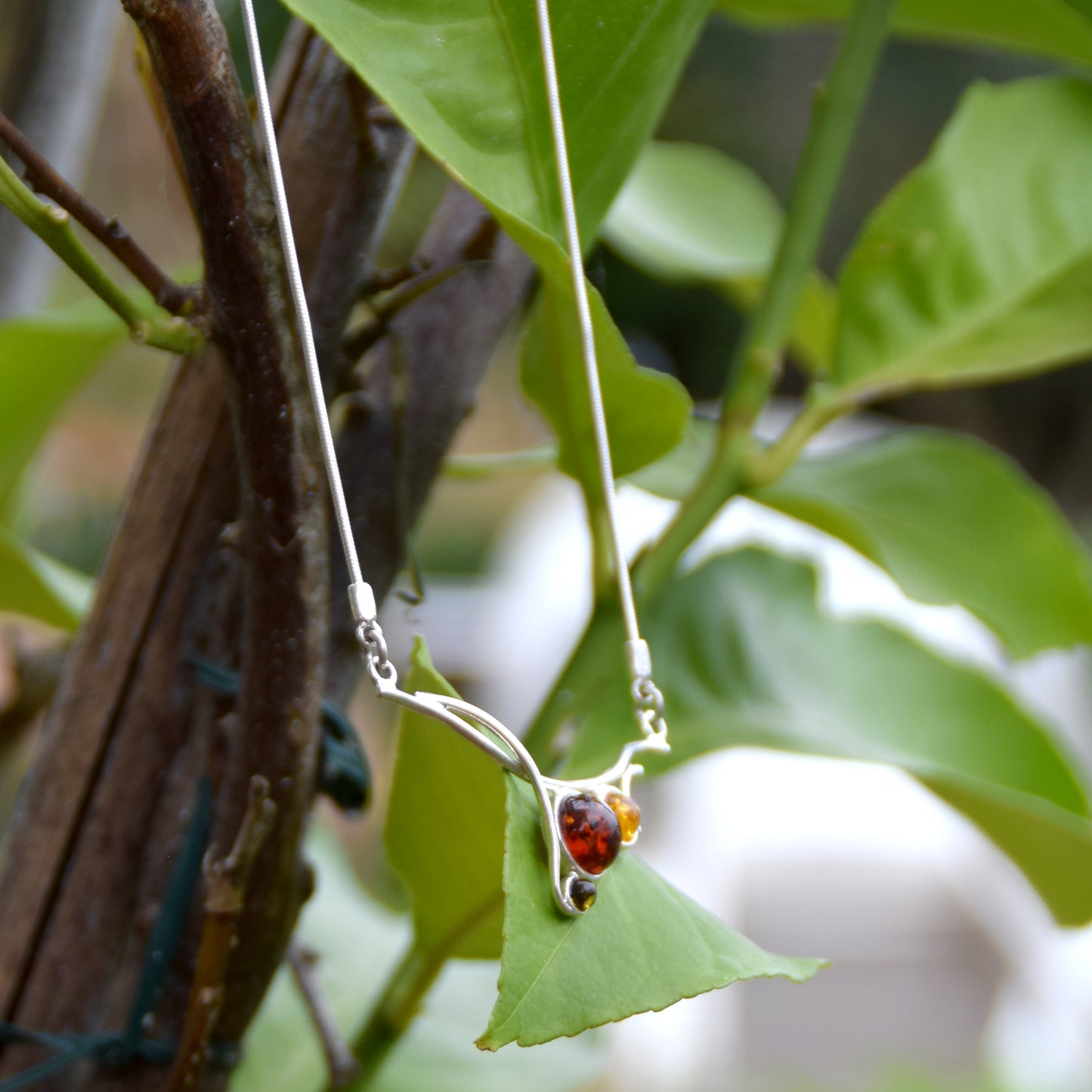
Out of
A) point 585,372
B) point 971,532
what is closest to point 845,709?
point 971,532

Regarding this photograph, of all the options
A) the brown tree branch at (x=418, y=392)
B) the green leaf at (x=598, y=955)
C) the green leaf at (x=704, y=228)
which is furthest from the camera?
the green leaf at (x=704, y=228)

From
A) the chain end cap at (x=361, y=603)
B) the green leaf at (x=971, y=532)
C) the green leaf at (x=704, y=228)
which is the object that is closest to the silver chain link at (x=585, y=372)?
the chain end cap at (x=361, y=603)

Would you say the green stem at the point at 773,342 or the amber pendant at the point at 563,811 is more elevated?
the green stem at the point at 773,342

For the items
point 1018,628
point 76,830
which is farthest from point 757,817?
point 76,830

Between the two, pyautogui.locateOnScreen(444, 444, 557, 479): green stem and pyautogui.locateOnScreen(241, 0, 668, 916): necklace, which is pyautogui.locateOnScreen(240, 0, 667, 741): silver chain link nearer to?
pyautogui.locateOnScreen(241, 0, 668, 916): necklace

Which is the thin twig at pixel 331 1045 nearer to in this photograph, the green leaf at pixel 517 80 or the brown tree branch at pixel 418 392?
the brown tree branch at pixel 418 392

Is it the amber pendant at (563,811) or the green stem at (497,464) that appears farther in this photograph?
the green stem at (497,464)

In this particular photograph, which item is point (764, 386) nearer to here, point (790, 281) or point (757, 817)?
point (790, 281)
